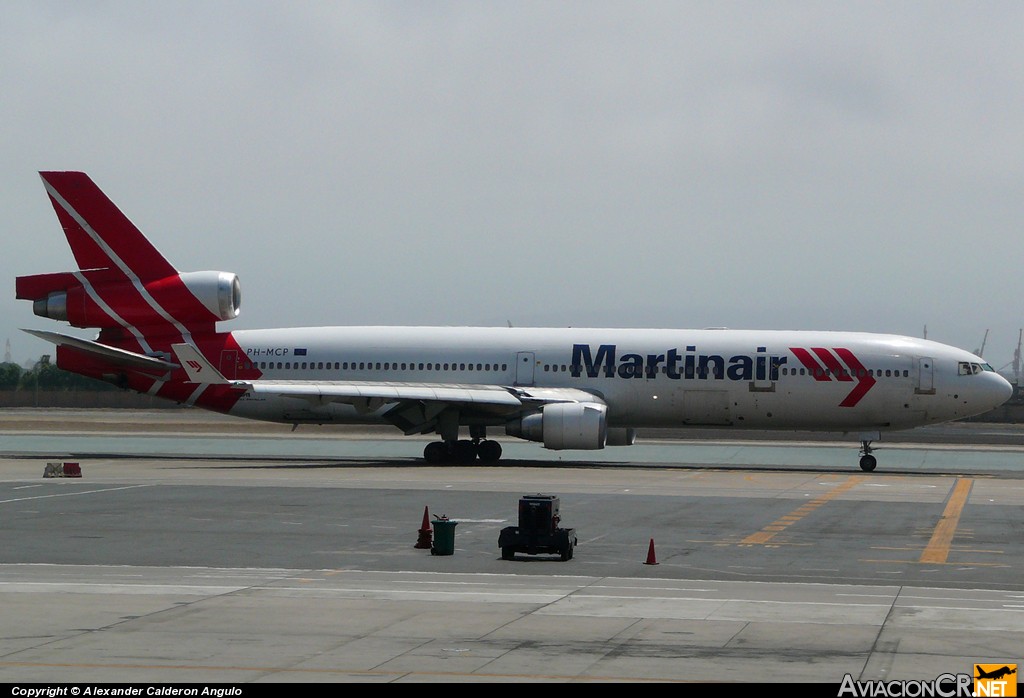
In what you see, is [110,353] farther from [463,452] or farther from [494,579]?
[494,579]

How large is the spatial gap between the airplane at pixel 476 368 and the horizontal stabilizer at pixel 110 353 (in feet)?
0.29

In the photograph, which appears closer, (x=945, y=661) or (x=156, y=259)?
(x=945, y=661)

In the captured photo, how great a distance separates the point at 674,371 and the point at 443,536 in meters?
26.4

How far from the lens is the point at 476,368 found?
160ft

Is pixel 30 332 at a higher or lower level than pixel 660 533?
higher

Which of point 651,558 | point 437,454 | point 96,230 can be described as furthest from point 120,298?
point 651,558

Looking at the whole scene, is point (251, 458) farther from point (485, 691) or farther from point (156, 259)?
point (485, 691)

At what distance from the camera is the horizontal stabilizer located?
43.8 m

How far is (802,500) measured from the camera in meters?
33.7

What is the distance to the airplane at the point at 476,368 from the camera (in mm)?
46562

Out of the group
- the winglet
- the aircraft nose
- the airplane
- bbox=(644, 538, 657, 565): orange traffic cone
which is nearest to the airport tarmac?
bbox=(644, 538, 657, 565): orange traffic cone

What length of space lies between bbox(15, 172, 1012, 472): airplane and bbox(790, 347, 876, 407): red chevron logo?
0.05 meters

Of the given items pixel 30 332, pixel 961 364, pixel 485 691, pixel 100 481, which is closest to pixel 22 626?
pixel 485 691

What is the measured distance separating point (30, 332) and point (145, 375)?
19.7 ft
